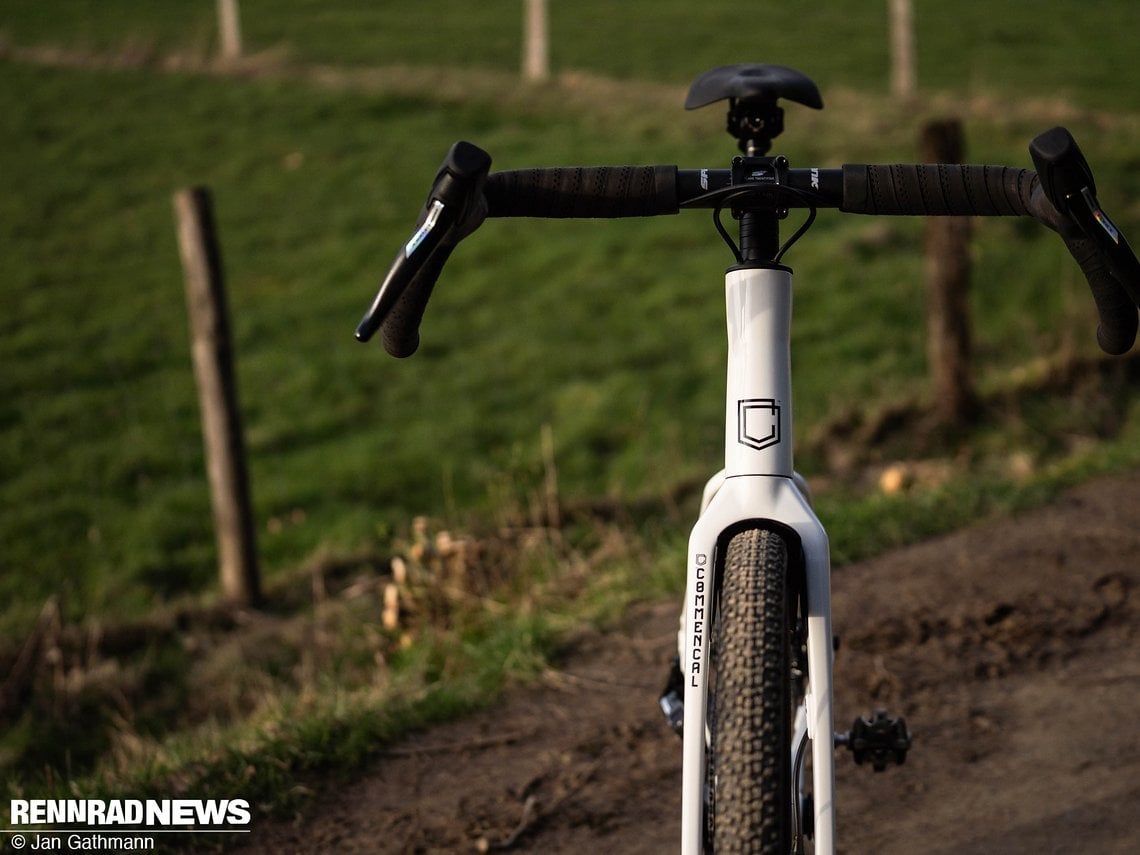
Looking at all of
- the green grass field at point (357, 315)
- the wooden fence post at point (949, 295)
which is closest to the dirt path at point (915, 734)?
the green grass field at point (357, 315)

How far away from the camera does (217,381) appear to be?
733 cm

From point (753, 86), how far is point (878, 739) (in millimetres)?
1536

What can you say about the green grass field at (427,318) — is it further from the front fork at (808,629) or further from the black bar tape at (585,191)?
the black bar tape at (585,191)

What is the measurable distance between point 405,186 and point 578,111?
379cm

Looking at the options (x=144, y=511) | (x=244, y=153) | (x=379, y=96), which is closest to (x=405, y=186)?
(x=244, y=153)

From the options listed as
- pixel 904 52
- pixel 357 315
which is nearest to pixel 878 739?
pixel 357 315

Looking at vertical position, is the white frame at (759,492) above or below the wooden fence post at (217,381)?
below

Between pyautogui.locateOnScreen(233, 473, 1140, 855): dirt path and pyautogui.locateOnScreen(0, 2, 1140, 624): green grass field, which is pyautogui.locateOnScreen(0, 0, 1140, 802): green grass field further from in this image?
pyautogui.locateOnScreen(233, 473, 1140, 855): dirt path

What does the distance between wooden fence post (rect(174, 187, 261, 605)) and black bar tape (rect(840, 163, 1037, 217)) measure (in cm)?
540

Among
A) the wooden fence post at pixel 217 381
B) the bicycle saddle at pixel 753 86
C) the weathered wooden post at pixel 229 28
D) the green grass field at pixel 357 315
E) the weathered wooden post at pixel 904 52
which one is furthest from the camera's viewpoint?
the weathered wooden post at pixel 229 28

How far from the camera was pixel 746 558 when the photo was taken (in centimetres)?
242

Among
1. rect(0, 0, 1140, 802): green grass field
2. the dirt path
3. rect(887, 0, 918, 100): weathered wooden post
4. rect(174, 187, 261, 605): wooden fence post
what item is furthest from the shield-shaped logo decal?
rect(887, 0, 918, 100): weathered wooden post

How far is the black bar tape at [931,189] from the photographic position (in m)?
2.53

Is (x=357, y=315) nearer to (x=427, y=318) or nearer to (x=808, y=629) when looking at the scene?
(x=427, y=318)
